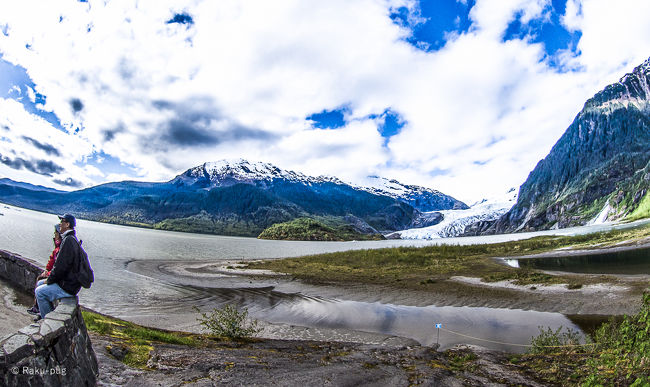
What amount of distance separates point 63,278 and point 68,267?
323 mm

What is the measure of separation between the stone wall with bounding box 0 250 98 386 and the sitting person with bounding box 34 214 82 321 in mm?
376

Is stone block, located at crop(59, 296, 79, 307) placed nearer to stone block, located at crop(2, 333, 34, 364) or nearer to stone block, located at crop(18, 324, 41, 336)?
stone block, located at crop(18, 324, 41, 336)

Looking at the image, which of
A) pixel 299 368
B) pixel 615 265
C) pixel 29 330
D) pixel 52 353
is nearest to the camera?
pixel 29 330

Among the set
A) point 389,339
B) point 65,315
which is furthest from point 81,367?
point 389,339

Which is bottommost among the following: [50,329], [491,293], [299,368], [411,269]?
[411,269]

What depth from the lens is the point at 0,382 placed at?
4359 millimetres

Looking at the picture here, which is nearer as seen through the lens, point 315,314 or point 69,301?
point 69,301

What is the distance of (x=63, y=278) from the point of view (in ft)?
24.8

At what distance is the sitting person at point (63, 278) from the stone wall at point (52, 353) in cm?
38

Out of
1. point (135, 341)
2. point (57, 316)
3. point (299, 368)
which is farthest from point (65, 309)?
point (299, 368)

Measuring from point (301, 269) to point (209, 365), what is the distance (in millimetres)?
39026

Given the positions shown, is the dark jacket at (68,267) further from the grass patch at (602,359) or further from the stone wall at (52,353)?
the grass patch at (602,359)

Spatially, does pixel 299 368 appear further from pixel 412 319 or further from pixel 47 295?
pixel 412 319

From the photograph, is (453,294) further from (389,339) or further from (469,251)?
(469,251)
